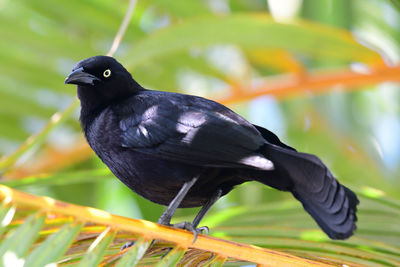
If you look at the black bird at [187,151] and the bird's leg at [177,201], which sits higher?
the black bird at [187,151]

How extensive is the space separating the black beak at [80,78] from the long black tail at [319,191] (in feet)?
3.23

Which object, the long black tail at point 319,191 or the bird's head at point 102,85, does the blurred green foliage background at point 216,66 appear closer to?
the bird's head at point 102,85

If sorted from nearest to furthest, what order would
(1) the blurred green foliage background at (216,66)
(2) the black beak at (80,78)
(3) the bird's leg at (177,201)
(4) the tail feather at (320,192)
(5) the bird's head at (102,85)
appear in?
1. (4) the tail feather at (320,192)
2. (3) the bird's leg at (177,201)
3. (2) the black beak at (80,78)
4. (5) the bird's head at (102,85)
5. (1) the blurred green foliage background at (216,66)

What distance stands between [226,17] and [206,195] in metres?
1.71

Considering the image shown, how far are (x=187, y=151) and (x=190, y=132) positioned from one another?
0.30ft

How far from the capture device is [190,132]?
2662 mm

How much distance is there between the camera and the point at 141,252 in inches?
83.9

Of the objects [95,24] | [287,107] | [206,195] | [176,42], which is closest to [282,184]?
[206,195]

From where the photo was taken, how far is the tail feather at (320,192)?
237 centimetres

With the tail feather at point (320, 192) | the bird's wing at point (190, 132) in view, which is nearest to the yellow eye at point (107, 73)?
the bird's wing at point (190, 132)

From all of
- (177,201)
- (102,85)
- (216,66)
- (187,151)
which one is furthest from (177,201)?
(216,66)

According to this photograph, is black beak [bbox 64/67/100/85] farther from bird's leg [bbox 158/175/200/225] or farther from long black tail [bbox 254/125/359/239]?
long black tail [bbox 254/125/359/239]

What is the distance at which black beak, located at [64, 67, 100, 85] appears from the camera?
2951 mm

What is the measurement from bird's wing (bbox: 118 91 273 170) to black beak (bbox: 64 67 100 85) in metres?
0.22
